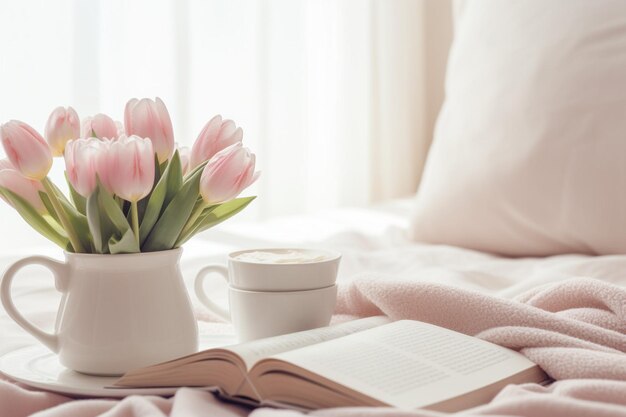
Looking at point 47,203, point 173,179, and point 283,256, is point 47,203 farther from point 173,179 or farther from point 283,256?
point 283,256

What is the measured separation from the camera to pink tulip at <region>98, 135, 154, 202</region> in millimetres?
573

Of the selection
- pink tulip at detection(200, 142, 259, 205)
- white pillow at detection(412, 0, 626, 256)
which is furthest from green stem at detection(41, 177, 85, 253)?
white pillow at detection(412, 0, 626, 256)

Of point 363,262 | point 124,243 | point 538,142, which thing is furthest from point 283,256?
point 538,142

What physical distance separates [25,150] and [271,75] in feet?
5.01

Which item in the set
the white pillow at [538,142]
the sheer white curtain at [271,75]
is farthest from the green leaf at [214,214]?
the sheer white curtain at [271,75]

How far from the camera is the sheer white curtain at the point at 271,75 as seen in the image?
1.53m

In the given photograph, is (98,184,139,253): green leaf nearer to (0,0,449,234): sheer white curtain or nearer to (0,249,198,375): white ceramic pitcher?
(0,249,198,375): white ceramic pitcher

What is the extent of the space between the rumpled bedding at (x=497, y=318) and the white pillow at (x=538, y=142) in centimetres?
7

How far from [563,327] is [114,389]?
361 millimetres

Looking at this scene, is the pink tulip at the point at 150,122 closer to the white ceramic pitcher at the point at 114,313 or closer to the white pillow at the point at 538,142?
the white ceramic pitcher at the point at 114,313

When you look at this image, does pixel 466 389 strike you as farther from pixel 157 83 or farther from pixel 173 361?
pixel 157 83

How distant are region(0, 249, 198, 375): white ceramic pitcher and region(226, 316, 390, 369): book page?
81mm

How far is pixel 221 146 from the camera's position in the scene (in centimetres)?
68

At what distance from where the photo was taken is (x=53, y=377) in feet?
2.00
